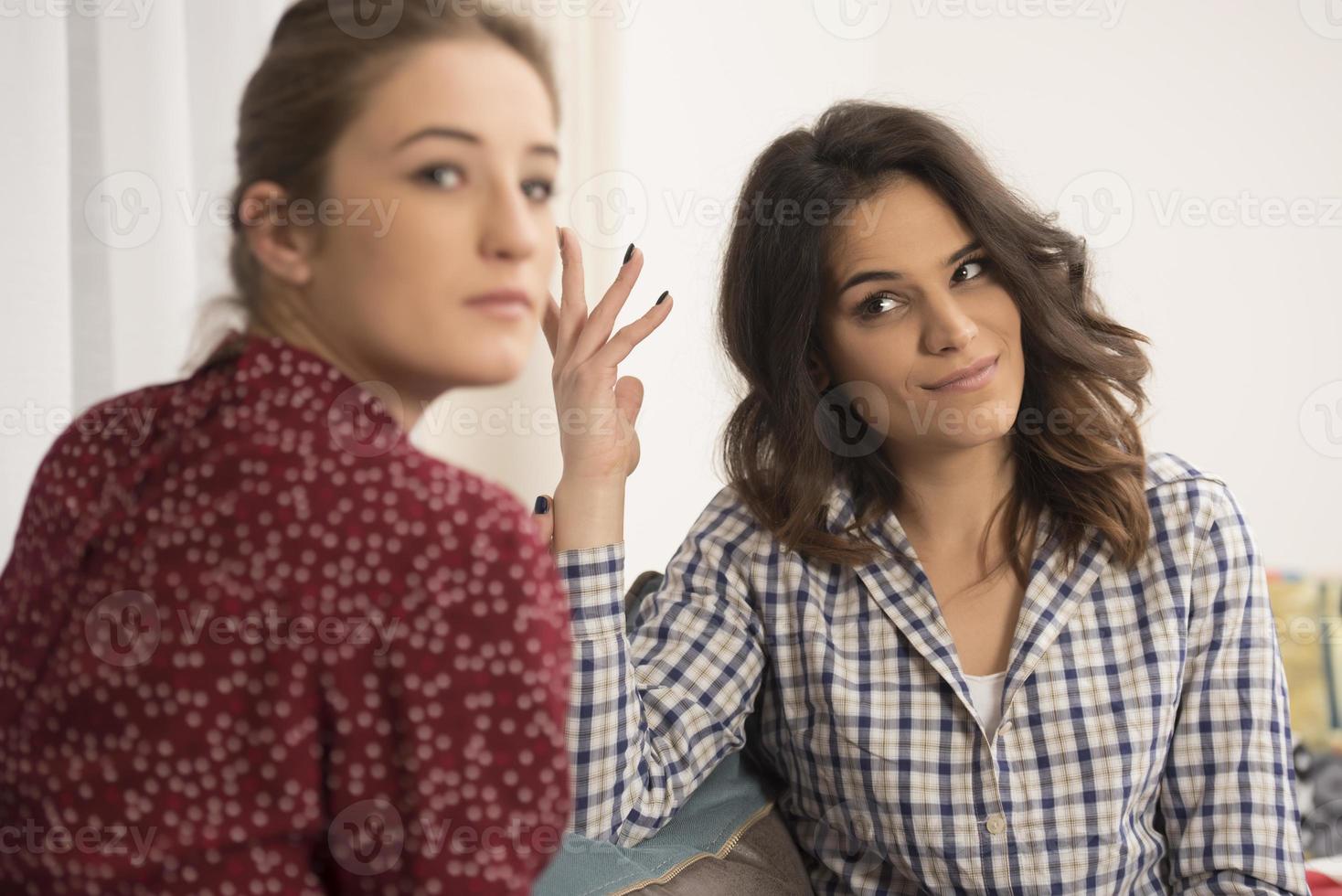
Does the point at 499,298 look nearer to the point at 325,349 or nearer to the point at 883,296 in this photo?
the point at 325,349

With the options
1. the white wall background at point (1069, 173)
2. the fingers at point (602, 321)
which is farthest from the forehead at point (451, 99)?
the white wall background at point (1069, 173)

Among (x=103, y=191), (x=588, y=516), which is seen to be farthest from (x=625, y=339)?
(x=103, y=191)

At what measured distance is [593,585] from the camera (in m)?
1.20

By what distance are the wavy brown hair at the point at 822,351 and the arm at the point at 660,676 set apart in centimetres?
10

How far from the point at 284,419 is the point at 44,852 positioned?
233 mm

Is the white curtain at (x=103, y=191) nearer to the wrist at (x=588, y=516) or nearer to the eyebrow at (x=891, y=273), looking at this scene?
the eyebrow at (x=891, y=273)

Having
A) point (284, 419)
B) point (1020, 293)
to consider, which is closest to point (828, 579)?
point (1020, 293)

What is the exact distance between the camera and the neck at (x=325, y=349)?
0.62 meters

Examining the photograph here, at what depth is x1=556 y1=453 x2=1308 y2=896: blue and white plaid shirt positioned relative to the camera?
1.28 meters

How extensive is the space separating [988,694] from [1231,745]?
10.0 inches

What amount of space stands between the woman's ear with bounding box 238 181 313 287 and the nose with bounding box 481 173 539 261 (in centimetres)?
9

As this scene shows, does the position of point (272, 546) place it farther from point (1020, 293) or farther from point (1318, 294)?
point (1318, 294)

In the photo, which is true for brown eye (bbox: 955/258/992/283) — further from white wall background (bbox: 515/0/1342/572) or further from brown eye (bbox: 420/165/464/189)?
white wall background (bbox: 515/0/1342/572)

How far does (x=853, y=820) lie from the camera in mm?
1389
